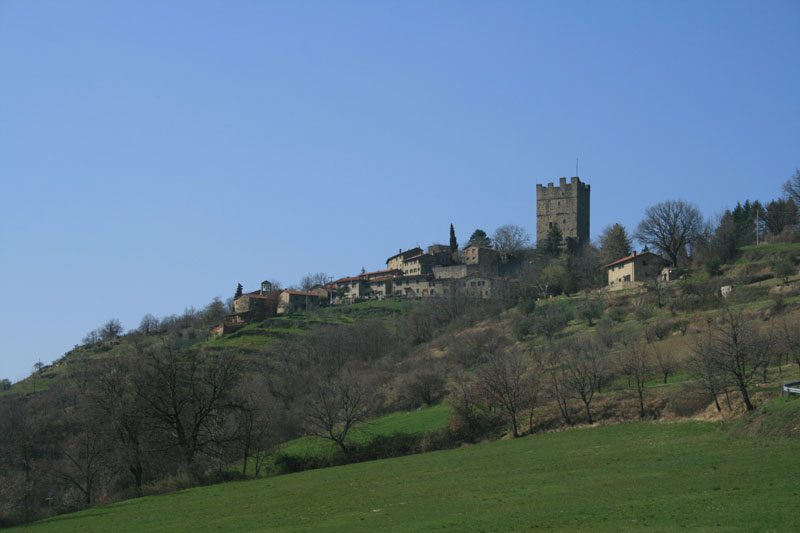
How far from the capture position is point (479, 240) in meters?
149

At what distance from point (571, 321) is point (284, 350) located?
35.5m

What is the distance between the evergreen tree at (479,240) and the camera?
A: 479 ft

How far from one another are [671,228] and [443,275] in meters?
42.7

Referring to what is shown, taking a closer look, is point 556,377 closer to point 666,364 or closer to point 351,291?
point 666,364

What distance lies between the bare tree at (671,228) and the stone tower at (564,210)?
31.4 metres

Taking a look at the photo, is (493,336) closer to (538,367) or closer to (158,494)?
(538,367)

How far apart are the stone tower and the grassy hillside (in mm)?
97566

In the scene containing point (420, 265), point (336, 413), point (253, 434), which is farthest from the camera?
point (420, 265)

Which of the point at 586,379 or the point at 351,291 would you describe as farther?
the point at 351,291

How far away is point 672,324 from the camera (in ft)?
209

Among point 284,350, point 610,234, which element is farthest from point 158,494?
point 610,234

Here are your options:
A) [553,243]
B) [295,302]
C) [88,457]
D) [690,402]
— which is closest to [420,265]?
[295,302]

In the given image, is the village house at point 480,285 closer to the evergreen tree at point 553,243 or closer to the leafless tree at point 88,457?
the evergreen tree at point 553,243

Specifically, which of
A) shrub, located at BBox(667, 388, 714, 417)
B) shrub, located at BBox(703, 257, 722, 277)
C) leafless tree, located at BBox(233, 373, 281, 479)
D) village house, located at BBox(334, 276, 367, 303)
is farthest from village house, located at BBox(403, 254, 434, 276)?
shrub, located at BBox(667, 388, 714, 417)
